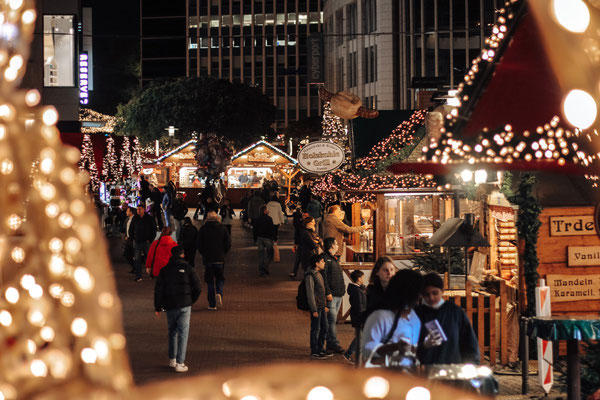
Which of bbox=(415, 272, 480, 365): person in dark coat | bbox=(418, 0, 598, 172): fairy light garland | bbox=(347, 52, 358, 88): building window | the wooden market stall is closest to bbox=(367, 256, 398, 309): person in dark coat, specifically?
bbox=(415, 272, 480, 365): person in dark coat

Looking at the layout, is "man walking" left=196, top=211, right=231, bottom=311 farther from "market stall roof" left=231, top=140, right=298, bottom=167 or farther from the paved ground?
"market stall roof" left=231, top=140, right=298, bottom=167

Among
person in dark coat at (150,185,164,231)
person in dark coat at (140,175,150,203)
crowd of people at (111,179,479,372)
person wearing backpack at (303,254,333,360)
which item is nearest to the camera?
crowd of people at (111,179,479,372)

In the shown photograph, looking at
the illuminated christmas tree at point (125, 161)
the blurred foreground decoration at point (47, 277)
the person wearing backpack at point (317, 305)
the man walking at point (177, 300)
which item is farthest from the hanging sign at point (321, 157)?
the blurred foreground decoration at point (47, 277)

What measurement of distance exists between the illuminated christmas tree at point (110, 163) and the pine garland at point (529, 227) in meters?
24.4

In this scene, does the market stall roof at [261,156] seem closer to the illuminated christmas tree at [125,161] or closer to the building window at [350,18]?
the illuminated christmas tree at [125,161]

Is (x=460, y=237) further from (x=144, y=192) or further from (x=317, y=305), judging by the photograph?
(x=144, y=192)

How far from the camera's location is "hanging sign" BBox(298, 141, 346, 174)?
18.8 meters

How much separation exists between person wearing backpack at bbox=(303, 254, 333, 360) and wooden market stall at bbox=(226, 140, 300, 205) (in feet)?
127

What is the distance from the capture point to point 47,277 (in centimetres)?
132

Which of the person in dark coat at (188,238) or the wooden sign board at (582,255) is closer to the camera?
the wooden sign board at (582,255)

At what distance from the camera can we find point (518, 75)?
224 inches

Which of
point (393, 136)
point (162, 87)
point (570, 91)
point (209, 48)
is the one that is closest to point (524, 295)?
point (570, 91)

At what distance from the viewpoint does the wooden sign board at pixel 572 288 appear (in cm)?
1017

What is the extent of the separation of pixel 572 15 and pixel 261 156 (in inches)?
1931
